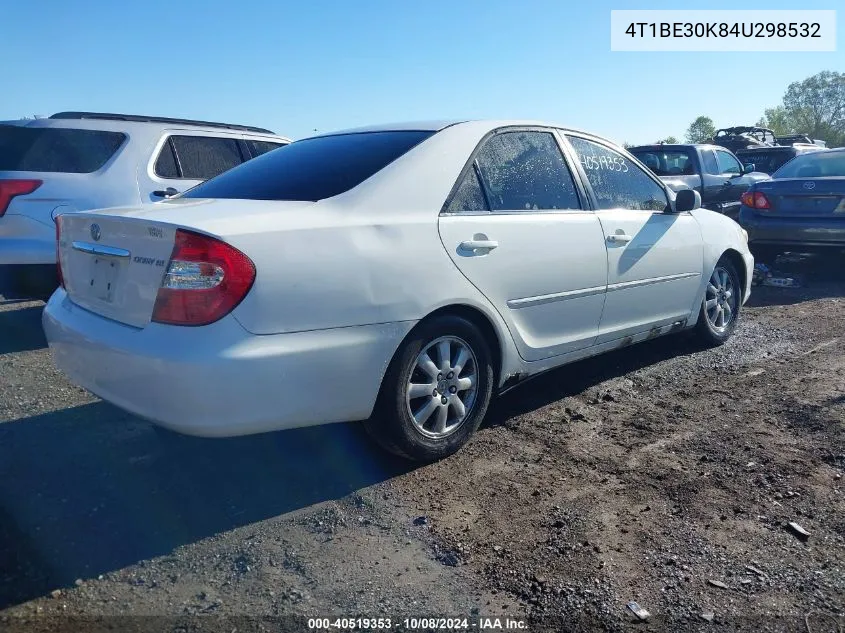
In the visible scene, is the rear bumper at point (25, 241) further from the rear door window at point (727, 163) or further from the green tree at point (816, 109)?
the green tree at point (816, 109)

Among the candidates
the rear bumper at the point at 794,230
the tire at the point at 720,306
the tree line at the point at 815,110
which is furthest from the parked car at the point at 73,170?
the tree line at the point at 815,110

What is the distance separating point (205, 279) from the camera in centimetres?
276

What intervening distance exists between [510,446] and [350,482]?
90cm

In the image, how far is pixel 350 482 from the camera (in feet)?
10.9

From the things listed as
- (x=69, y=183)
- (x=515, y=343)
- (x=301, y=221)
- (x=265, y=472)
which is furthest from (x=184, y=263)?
(x=69, y=183)

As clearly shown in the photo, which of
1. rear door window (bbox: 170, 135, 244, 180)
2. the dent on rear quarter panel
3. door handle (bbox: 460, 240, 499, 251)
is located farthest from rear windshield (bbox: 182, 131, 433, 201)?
rear door window (bbox: 170, 135, 244, 180)

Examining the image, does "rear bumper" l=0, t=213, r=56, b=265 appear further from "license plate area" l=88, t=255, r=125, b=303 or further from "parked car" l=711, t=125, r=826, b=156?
"parked car" l=711, t=125, r=826, b=156

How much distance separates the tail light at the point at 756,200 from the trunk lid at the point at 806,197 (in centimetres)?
4

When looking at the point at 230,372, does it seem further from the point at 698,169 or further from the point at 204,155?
the point at 698,169

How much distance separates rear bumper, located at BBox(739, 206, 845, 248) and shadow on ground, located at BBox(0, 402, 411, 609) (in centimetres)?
679

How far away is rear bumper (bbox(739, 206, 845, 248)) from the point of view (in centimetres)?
829

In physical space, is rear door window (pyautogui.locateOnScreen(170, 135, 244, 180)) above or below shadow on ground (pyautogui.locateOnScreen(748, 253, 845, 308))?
above

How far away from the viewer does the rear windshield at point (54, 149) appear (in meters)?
5.68

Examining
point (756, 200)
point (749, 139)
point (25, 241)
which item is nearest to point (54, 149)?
point (25, 241)
